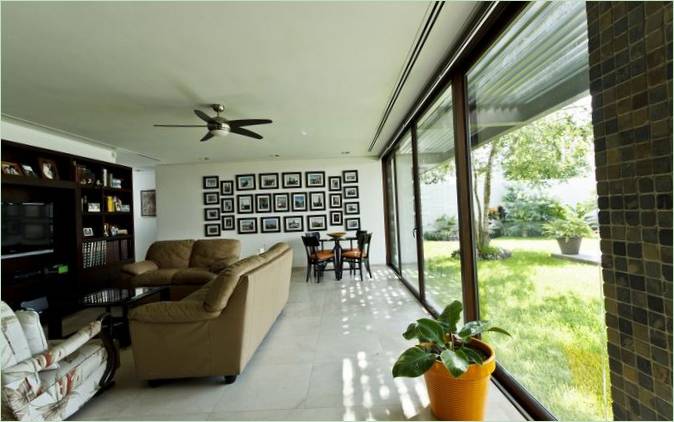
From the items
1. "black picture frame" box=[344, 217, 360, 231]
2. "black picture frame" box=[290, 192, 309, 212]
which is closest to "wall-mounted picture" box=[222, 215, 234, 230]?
"black picture frame" box=[290, 192, 309, 212]

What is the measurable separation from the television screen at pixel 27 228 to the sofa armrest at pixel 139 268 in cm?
97

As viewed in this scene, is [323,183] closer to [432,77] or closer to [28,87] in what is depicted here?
[432,77]

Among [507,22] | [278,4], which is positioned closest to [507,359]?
[507,22]

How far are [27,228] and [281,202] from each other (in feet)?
13.0

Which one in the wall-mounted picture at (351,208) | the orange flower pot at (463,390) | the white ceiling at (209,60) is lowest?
the orange flower pot at (463,390)

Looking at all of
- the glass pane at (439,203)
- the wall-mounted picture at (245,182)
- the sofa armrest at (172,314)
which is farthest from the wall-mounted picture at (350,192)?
the sofa armrest at (172,314)

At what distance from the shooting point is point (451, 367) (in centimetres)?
143

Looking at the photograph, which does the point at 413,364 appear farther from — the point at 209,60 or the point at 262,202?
the point at 262,202

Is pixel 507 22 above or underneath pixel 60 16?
underneath

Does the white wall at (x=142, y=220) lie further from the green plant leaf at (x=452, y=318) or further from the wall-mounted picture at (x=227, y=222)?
the green plant leaf at (x=452, y=318)

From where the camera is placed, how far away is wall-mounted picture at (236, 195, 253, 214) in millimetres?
6548

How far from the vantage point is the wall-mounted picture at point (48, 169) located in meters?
3.79

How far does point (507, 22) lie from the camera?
1.70 m

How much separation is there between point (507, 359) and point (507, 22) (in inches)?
86.0
